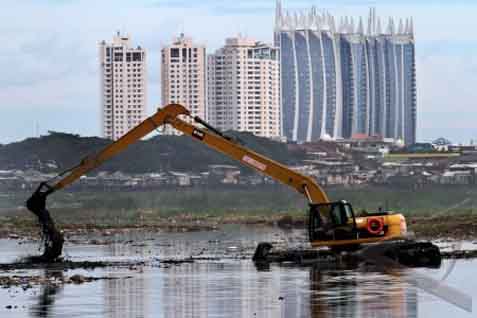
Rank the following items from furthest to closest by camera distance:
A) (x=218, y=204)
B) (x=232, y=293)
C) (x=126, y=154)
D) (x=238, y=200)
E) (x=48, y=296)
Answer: (x=126, y=154) < (x=238, y=200) < (x=218, y=204) < (x=232, y=293) < (x=48, y=296)

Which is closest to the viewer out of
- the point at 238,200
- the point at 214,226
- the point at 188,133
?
the point at 188,133

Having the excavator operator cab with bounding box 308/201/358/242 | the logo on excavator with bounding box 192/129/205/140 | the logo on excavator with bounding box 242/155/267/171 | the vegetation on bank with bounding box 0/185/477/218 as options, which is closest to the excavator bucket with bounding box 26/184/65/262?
the logo on excavator with bounding box 192/129/205/140

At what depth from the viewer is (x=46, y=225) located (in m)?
52.0

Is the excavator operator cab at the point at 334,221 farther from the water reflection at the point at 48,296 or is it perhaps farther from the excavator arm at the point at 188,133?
the water reflection at the point at 48,296

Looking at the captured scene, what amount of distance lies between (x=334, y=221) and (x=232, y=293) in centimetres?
1092

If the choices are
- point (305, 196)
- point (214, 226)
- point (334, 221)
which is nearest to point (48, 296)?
point (334, 221)

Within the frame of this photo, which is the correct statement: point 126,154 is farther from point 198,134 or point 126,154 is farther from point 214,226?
point 198,134

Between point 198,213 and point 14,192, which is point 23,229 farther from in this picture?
point 14,192

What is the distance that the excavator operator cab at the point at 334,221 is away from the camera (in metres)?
50.6

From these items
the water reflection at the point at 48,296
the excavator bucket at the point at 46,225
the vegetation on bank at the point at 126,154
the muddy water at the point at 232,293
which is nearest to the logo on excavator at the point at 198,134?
the muddy water at the point at 232,293

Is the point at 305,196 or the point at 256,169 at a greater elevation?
the point at 256,169

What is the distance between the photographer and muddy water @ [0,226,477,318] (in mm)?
35531

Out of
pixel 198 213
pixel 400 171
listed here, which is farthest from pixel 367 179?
pixel 198 213

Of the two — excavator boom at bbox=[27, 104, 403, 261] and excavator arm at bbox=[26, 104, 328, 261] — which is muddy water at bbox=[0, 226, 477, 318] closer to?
excavator boom at bbox=[27, 104, 403, 261]
